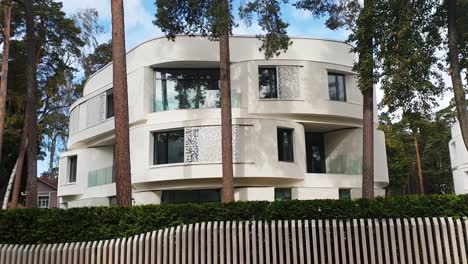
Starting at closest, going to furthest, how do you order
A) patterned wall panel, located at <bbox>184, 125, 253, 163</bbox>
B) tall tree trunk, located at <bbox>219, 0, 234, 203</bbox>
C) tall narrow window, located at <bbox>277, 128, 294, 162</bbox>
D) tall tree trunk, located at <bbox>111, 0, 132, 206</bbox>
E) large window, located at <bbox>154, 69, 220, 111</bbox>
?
1. tall tree trunk, located at <bbox>111, 0, 132, 206</bbox>
2. tall tree trunk, located at <bbox>219, 0, 234, 203</bbox>
3. patterned wall panel, located at <bbox>184, 125, 253, 163</bbox>
4. tall narrow window, located at <bbox>277, 128, 294, 162</bbox>
5. large window, located at <bbox>154, 69, 220, 111</bbox>

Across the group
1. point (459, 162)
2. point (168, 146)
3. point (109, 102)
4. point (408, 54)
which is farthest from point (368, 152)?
point (459, 162)

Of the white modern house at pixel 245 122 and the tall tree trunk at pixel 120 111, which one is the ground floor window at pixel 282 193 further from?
the tall tree trunk at pixel 120 111

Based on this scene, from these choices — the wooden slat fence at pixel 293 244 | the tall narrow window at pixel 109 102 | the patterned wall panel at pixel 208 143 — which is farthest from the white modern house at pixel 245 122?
the wooden slat fence at pixel 293 244

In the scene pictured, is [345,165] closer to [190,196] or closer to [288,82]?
[288,82]

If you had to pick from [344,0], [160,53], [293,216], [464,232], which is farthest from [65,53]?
[464,232]

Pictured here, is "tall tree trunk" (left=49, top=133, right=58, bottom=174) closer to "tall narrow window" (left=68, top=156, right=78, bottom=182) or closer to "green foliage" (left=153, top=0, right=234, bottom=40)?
"tall narrow window" (left=68, top=156, right=78, bottom=182)

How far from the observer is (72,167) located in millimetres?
28984

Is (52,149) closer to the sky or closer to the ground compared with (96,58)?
closer to the ground

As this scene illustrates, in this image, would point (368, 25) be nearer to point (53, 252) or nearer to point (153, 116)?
point (53, 252)

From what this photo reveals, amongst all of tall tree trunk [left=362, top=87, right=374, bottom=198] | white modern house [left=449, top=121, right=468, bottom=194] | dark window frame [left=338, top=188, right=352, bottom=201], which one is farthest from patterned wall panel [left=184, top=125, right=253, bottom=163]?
white modern house [left=449, top=121, right=468, bottom=194]

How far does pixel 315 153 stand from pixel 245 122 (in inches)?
252

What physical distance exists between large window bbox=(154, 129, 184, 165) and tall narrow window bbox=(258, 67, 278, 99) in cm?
455

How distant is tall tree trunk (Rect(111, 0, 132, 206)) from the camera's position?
447 inches

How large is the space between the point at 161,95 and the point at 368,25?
40.1 ft
